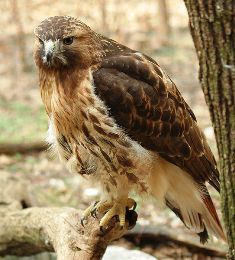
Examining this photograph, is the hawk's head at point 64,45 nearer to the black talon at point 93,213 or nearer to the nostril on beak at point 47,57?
the nostril on beak at point 47,57

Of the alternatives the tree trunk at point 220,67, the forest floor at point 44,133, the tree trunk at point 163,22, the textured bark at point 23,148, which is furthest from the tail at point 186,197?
the tree trunk at point 163,22

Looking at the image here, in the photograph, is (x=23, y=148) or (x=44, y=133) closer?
(x=23, y=148)

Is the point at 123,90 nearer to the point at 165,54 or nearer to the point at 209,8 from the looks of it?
the point at 209,8

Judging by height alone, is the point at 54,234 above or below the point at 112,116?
below

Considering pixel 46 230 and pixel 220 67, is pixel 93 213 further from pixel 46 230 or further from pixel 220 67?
pixel 220 67

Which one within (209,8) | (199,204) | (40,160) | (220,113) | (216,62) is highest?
(209,8)

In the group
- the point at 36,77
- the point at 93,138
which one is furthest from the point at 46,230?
the point at 36,77

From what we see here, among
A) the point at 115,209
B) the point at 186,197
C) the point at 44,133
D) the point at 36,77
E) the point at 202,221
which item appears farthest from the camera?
the point at 36,77

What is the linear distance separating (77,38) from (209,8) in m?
0.78

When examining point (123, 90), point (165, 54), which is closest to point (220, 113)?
point (123, 90)

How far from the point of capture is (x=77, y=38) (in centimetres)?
352

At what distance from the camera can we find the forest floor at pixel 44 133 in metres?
5.83

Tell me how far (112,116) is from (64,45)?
45cm

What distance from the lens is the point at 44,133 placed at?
7.66m
